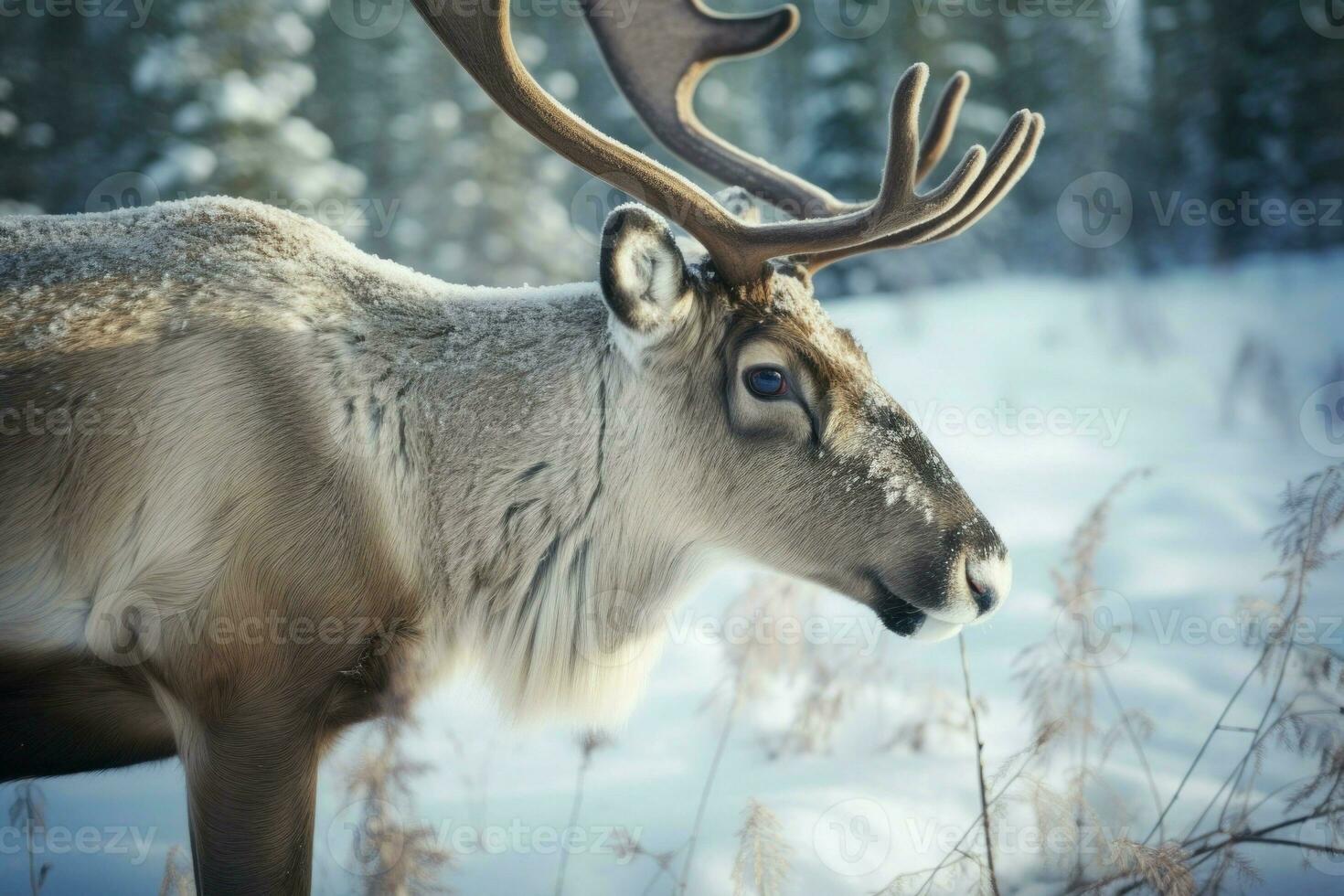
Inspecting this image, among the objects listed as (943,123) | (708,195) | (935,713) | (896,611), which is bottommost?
(935,713)

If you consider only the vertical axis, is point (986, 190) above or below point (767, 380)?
above

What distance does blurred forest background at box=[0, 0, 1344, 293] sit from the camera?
1112 centimetres

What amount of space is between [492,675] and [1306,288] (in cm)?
1343

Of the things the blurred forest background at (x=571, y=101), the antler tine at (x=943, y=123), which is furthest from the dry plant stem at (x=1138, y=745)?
the blurred forest background at (x=571, y=101)

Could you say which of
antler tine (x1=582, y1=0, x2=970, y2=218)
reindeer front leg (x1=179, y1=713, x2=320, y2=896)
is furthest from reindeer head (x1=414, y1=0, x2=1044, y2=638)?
reindeer front leg (x1=179, y1=713, x2=320, y2=896)

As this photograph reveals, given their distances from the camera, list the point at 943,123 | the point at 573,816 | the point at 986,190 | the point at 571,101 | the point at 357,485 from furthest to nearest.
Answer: the point at 571,101 → the point at 573,816 → the point at 943,123 → the point at 986,190 → the point at 357,485

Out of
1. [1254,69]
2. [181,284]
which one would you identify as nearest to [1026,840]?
[181,284]

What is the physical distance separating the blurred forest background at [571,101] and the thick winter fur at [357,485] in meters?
9.00

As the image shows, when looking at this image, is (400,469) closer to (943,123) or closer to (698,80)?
(698,80)

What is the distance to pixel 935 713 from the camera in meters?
4.49

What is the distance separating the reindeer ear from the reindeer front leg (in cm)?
139

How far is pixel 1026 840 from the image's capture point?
3523mm

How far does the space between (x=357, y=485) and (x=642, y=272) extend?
0.98m

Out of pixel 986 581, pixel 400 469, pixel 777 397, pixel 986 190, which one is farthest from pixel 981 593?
pixel 400 469
